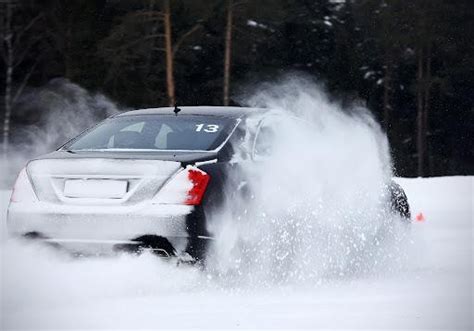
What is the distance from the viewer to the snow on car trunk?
678 centimetres

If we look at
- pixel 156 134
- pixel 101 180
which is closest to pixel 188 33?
pixel 156 134

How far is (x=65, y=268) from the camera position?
276 inches

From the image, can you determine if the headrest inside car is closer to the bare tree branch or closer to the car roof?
the car roof

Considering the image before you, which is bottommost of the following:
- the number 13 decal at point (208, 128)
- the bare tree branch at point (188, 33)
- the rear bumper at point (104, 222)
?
the bare tree branch at point (188, 33)

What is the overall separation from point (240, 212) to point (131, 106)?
32.3m

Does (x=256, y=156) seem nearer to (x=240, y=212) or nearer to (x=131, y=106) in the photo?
(x=240, y=212)

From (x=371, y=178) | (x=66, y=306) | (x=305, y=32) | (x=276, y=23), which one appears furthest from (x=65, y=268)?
(x=305, y=32)

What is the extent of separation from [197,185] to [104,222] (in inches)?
27.2

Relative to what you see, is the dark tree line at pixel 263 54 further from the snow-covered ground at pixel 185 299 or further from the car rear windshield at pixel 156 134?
the snow-covered ground at pixel 185 299

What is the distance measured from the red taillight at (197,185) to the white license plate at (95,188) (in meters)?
0.45

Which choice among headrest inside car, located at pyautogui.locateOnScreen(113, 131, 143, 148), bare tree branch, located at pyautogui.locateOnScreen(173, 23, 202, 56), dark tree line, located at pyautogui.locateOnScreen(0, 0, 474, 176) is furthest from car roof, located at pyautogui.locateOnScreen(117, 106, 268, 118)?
bare tree branch, located at pyautogui.locateOnScreen(173, 23, 202, 56)

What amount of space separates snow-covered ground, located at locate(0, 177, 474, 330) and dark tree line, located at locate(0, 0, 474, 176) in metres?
26.1

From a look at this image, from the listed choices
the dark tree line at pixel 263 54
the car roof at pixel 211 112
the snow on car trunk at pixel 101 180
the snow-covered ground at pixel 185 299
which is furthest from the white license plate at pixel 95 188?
the dark tree line at pixel 263 54

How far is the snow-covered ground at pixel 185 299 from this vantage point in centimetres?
617
